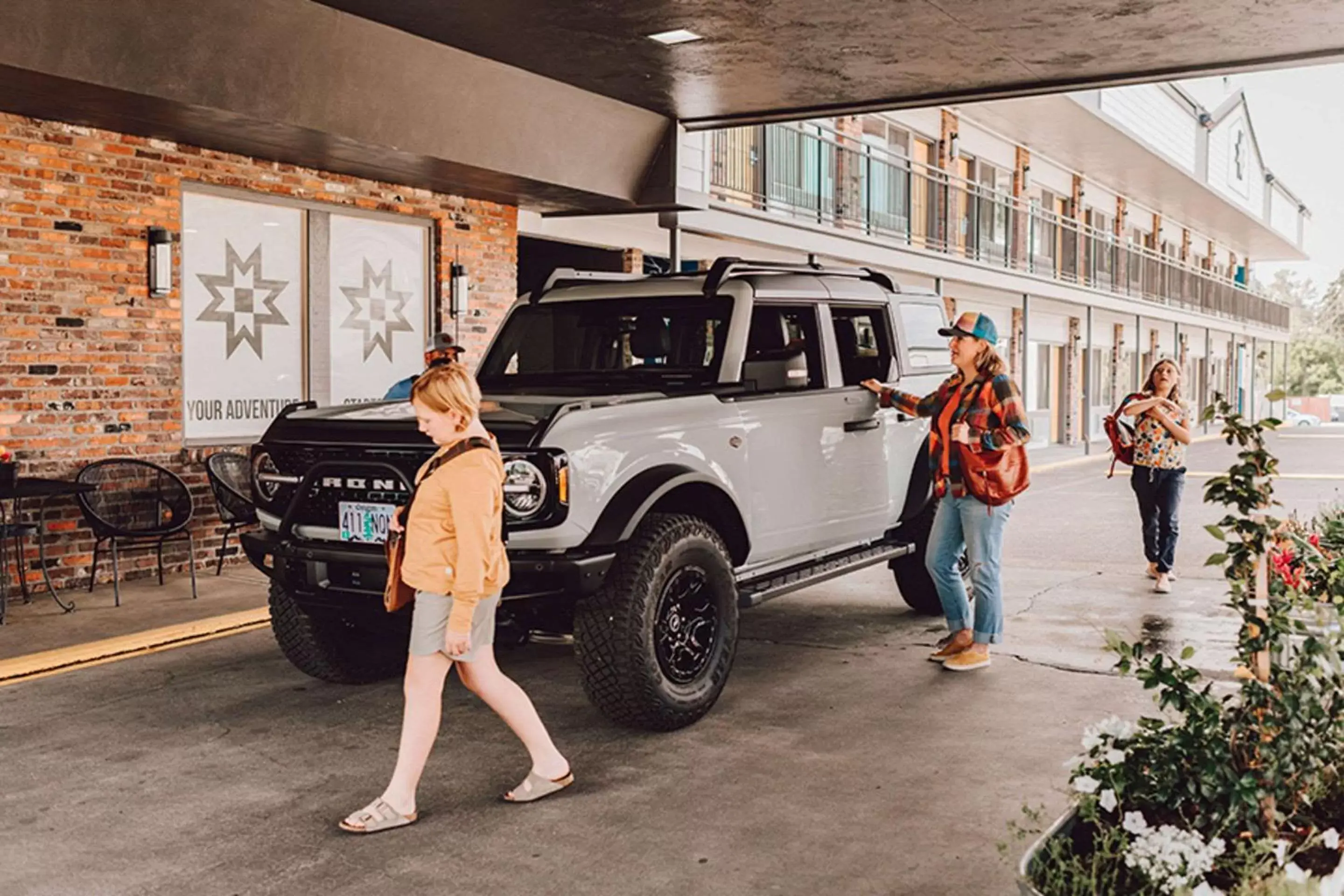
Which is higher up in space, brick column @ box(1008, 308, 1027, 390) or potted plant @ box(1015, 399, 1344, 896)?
brick column @ box(1008, 308, 1027, 390)

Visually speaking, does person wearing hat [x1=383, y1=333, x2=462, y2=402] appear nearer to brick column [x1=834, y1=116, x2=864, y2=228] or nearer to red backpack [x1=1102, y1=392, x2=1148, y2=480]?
red backpack [x1=1102, y1=392, x2=1148, y2=480]

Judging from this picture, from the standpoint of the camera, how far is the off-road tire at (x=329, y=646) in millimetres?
A: 6539

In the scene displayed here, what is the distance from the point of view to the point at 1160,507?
1004cm

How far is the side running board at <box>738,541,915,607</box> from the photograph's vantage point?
21.6ft

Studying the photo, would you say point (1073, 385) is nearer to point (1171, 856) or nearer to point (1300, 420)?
point (1300, 420)

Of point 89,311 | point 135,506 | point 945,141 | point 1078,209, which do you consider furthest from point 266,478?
point 1078,209

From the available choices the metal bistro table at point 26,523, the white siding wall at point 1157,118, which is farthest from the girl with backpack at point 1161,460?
the white siding wall at point 1157,118

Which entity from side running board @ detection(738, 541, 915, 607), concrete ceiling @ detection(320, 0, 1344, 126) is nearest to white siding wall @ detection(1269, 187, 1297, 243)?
concrete ceiling @ detection(320, 0, 1344, 126)

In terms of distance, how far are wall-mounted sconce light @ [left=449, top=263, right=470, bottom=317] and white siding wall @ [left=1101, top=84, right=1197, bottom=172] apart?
51.3ft

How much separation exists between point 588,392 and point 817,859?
9.95 feet

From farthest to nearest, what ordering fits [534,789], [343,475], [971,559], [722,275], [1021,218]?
[1021,218]
[971,559]
[722,275]
[343,475]
[534,789]

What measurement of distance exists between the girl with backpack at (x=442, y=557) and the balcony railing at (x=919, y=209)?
35.2ft

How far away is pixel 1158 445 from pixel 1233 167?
3858 cm

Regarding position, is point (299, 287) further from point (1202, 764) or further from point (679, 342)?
point (1202, 764)
